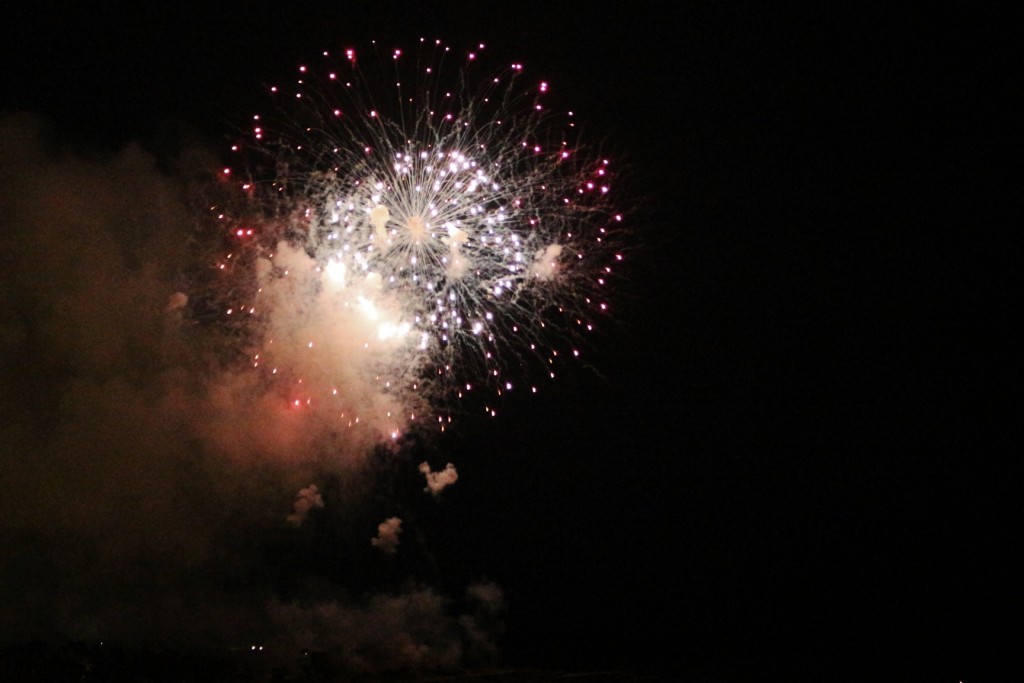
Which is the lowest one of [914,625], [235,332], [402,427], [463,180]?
[914,625]

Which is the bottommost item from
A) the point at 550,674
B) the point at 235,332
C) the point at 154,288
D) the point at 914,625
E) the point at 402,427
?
the point at 914,625

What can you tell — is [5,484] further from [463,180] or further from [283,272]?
[463,180]

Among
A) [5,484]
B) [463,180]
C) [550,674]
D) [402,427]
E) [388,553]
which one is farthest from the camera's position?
[550,674]

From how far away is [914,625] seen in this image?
59.5 feet

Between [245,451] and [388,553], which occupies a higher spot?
[245,451]

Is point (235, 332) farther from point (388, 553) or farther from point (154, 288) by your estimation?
point (388, 553)

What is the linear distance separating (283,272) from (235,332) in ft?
6.14

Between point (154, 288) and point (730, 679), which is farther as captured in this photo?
point (730, 679)

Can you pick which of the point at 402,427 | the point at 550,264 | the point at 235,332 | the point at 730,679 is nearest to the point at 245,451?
the point at 235,332

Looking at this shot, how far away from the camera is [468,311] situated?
1007cm

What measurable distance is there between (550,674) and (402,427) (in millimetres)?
13019

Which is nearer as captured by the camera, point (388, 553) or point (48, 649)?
point (48, 649)

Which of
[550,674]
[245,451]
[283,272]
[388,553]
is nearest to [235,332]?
[283,272]

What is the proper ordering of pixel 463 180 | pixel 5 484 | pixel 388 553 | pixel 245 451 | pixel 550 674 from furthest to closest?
pixel 550 674, pixel 388 553, pixel 245 451, pixel 5 484, pixel 463 180
